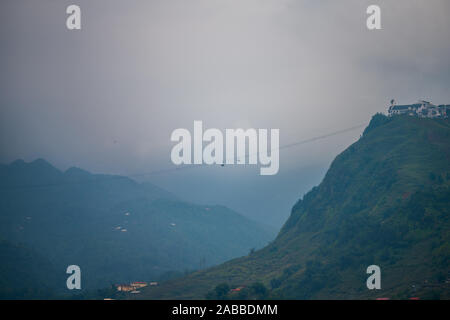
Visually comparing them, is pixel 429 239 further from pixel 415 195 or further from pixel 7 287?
pixel 7 287

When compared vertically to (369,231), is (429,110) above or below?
above

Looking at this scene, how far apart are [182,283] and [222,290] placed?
33.9 m

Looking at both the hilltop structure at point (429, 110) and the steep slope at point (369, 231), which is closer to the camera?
the steep slope at point (369, 231)

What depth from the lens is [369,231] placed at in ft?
483

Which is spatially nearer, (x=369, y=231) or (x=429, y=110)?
(x=369, y=231)

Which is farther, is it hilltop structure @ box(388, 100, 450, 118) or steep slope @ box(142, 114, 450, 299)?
hilltop structure @ box(388, 100, 450, 118)

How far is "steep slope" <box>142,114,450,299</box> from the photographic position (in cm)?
12419

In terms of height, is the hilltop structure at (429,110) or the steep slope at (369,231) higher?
the hilltop structure at (429,110)

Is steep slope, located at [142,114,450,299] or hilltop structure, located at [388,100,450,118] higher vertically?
hilltop structure, located at [388,100,450,118]

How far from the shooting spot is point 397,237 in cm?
13825

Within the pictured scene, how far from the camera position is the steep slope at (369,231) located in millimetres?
124188
